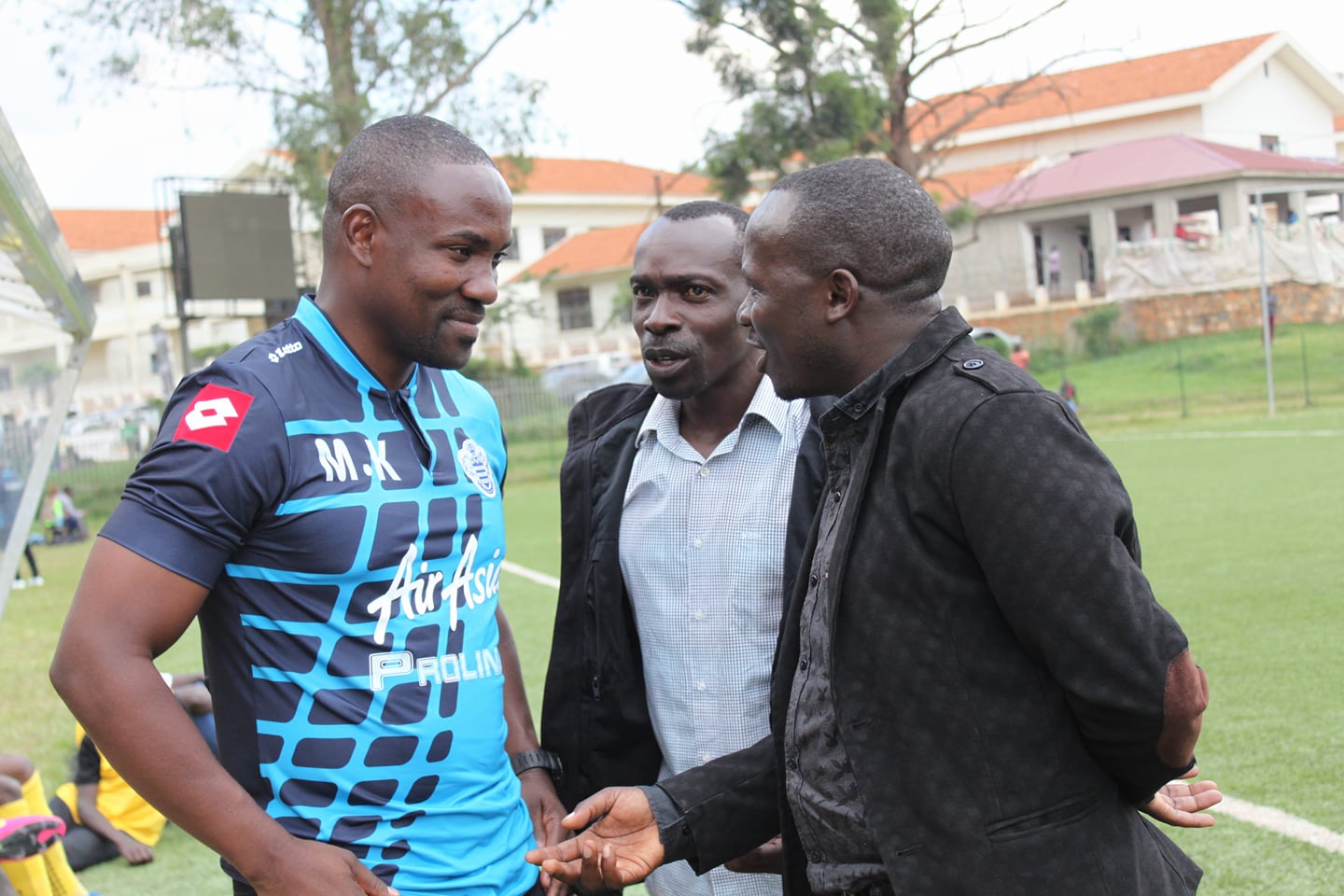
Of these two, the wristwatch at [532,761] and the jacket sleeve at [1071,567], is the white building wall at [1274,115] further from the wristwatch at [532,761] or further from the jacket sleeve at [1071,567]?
the jacket sleeve at [1071,567]

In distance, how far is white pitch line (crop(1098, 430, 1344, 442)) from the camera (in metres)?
18.1

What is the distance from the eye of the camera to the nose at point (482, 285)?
227 cm

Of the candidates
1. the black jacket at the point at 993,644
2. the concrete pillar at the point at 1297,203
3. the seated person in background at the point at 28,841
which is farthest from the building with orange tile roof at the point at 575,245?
the black jacket at the point at 993,644

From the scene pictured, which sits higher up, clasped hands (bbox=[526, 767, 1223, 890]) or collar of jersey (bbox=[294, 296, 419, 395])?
collar of jersey (bbox=[294, 296, 419, 395])

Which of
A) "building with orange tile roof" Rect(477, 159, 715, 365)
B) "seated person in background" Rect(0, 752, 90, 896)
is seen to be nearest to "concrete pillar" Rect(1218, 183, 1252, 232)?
"building with orange tile roof" Rect(477, 159, 715, 365)

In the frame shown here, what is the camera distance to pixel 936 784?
5.92ft

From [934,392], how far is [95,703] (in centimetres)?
133

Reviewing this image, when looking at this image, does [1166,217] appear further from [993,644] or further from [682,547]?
[993,644]

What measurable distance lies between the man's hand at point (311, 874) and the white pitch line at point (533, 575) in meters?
9.76

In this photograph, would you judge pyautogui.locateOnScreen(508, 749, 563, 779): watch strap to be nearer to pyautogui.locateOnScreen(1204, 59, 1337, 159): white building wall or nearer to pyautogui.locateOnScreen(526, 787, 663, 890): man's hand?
pyautogui.locateOnScreen(526, 787, 663, 890): man's hand

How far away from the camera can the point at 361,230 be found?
225 cm

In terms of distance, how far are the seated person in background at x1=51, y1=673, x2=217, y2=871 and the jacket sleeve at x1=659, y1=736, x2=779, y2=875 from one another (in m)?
3.72

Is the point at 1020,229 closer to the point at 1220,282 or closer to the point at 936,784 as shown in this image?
the point at 1220,282

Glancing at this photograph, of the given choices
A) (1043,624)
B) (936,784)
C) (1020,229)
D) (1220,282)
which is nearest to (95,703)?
(936,784)
